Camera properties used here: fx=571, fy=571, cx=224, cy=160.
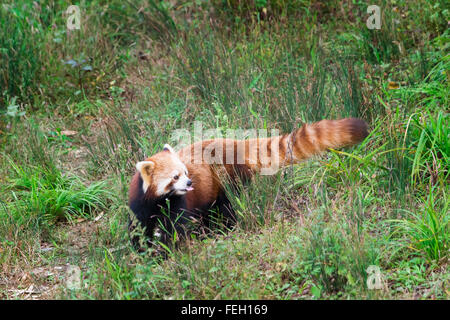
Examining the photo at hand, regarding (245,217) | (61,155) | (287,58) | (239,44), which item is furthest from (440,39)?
(61,155)

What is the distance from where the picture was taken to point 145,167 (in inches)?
170

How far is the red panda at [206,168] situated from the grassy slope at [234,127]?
19cm

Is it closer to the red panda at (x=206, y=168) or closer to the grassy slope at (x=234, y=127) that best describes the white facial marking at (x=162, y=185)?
the red panda at (x=206, y=168)

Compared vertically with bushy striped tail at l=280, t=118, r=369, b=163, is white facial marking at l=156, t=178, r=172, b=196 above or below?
below

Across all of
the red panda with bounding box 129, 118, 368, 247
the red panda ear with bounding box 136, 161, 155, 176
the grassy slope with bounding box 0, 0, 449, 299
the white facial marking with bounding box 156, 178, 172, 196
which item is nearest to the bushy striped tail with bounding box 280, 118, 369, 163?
the red panda with bounding box 129, 118, 368, 247

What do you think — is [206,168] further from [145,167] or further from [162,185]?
[145,167]

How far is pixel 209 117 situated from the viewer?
5.61 metres

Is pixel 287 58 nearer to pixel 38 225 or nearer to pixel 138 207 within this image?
pixel 138 207

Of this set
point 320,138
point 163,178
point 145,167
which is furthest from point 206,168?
point 320,138

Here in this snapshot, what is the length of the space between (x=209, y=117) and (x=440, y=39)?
2.49 meters

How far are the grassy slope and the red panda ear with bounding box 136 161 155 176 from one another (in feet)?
1.67

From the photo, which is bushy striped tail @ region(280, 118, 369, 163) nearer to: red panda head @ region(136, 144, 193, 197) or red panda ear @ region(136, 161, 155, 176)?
red panda head @ region(136, 144, 193, 197)

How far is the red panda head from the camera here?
4.32 metres

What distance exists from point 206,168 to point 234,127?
2.23 feet
